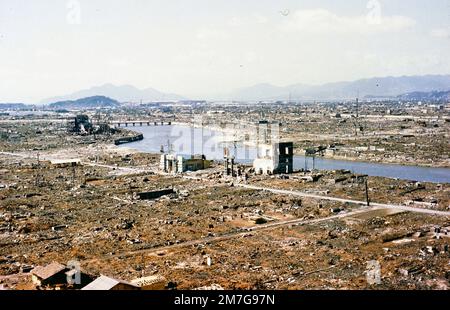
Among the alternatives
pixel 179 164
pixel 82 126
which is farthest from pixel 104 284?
pixel 82 126

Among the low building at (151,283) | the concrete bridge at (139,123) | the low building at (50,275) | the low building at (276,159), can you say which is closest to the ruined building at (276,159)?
the low building at (276,159)

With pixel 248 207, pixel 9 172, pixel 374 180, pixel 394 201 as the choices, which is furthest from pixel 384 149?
pixel 9 172

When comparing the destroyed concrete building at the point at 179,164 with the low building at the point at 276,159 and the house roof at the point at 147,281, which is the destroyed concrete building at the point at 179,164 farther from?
the house roof at the point at 147,281

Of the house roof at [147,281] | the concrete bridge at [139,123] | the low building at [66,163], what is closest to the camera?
the house roof at [147,281]

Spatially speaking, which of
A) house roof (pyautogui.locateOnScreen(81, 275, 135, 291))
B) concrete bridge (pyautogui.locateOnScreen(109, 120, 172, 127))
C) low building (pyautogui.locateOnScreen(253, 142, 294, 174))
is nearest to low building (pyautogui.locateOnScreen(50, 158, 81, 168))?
low building (pyautogui.locateOnScreen(253, 142, 294, 174))

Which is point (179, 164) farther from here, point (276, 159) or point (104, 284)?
point (104, 284)
